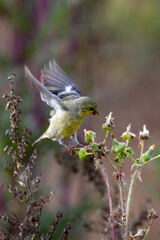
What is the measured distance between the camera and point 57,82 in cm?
190

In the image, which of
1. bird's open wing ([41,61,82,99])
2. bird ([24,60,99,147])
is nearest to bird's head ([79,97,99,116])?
bird ([24,60,99,147])

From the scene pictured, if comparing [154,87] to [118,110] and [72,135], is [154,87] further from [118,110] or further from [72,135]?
[72,135]

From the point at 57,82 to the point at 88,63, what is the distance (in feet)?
5.58

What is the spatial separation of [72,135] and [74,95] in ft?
0.91

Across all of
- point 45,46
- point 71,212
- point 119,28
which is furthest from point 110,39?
point 71,212

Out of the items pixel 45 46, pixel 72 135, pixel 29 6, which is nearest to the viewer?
pixel 72 135

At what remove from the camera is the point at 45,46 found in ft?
9.10

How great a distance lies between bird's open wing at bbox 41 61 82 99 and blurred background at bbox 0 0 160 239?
0.21 metres

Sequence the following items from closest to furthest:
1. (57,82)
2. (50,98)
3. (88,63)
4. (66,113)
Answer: (50,98), (66,113), (57,82), (88,63)

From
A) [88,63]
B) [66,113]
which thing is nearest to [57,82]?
[66,113]

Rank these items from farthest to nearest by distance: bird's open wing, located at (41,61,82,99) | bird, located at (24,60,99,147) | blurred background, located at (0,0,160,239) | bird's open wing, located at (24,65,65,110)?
blurred background, located at (0,0,160,239), bird's open wing, located at (41,61,82,99), bird, located at (24,60,99,147), bird's open wing, located at (24,65,65,110)

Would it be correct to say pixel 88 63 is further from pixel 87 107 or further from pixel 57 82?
pixel 87 107

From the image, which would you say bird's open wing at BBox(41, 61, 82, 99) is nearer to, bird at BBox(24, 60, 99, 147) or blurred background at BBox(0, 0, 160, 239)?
bird at BBox(24, 60, 99, 147)

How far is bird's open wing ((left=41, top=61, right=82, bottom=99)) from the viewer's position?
187 centimetres
